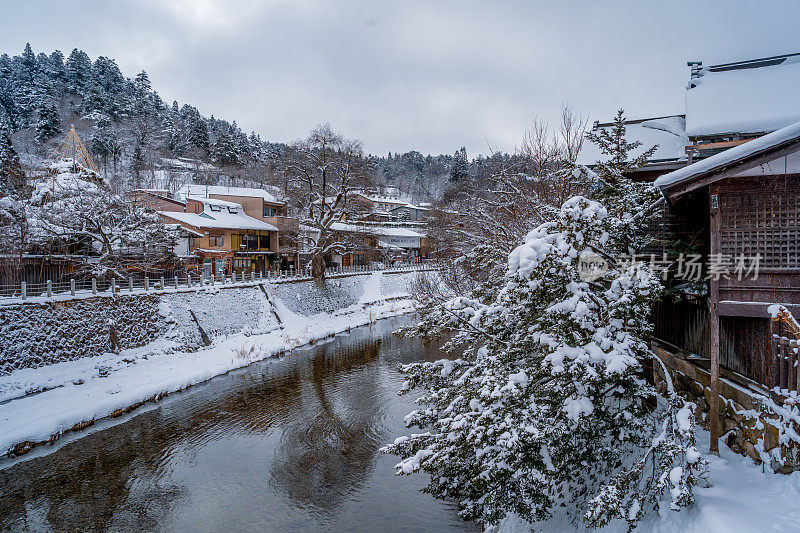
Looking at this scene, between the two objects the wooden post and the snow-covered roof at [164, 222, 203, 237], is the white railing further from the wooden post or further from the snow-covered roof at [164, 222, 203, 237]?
the wooden post

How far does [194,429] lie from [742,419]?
12.9 m

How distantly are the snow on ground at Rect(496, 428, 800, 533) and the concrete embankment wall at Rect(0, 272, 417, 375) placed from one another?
18365mm

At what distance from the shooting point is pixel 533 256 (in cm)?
458

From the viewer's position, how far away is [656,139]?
12.3 metres

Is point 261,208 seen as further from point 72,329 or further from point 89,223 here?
point 72,329

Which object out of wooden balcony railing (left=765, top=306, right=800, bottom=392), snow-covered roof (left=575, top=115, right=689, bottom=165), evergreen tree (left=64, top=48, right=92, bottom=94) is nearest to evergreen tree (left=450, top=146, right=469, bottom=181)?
snow-covered roof (left=575, top=115, right=689, bottom=165)

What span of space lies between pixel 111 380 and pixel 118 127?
58.8m

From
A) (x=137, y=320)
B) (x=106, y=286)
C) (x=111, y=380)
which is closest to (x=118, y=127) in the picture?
(x=106, y=286)

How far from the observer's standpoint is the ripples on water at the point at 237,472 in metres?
8.27

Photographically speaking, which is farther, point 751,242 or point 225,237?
point 225,237

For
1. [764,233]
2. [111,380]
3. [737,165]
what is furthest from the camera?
[111,380]

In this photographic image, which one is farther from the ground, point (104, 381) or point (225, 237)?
point (225, 237)

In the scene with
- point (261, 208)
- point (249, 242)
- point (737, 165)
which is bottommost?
point (737, 165)

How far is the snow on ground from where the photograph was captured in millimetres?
4195
